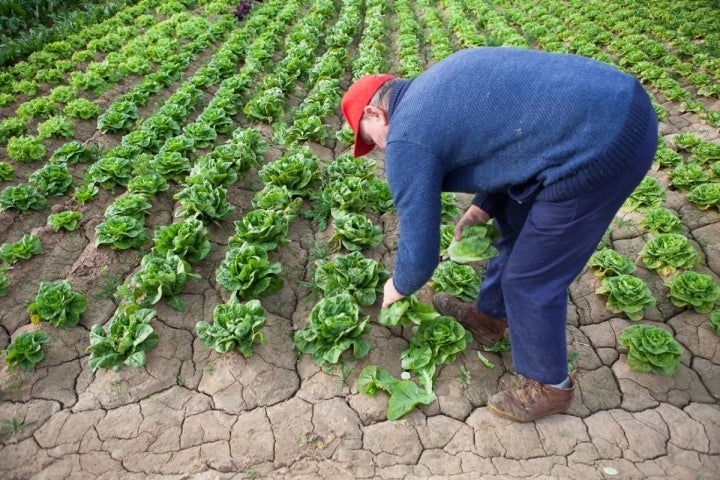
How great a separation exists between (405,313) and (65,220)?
3.73 meters

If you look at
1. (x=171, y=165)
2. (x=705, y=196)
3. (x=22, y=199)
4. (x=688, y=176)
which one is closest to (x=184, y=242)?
(x=171, y=165)

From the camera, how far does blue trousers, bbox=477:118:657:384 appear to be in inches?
97.5

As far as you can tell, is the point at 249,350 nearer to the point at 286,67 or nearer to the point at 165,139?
the point at 165,139

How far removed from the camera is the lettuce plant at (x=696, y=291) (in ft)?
13.6

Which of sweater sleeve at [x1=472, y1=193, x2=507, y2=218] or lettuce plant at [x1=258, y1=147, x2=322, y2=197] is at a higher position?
sweater sleeve at [x1=472, y1=193, x2=507, y2=218]

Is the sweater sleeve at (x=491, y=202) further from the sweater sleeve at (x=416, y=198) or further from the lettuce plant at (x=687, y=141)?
the lettuce plant at (x=687, y=141)

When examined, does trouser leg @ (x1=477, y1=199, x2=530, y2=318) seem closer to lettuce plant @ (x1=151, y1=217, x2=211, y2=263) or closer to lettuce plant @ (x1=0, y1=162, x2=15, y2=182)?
lettuce plant @ (x1=151, y1=217, x2=211, y2=263)

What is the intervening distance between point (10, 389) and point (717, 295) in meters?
5.80

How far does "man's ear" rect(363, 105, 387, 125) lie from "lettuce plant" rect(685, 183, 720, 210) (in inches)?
183

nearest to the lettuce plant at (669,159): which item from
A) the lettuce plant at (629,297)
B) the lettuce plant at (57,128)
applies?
the lettuce plant at (629,297)

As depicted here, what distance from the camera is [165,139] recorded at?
6727 mm

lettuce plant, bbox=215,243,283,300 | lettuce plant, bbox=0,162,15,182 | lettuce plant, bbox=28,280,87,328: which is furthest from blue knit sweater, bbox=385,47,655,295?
lettuce plant, bbox=0,162,15,182

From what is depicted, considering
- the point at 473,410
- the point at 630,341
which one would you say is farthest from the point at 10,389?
the point at 630,341

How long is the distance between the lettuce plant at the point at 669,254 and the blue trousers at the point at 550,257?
2224mm
